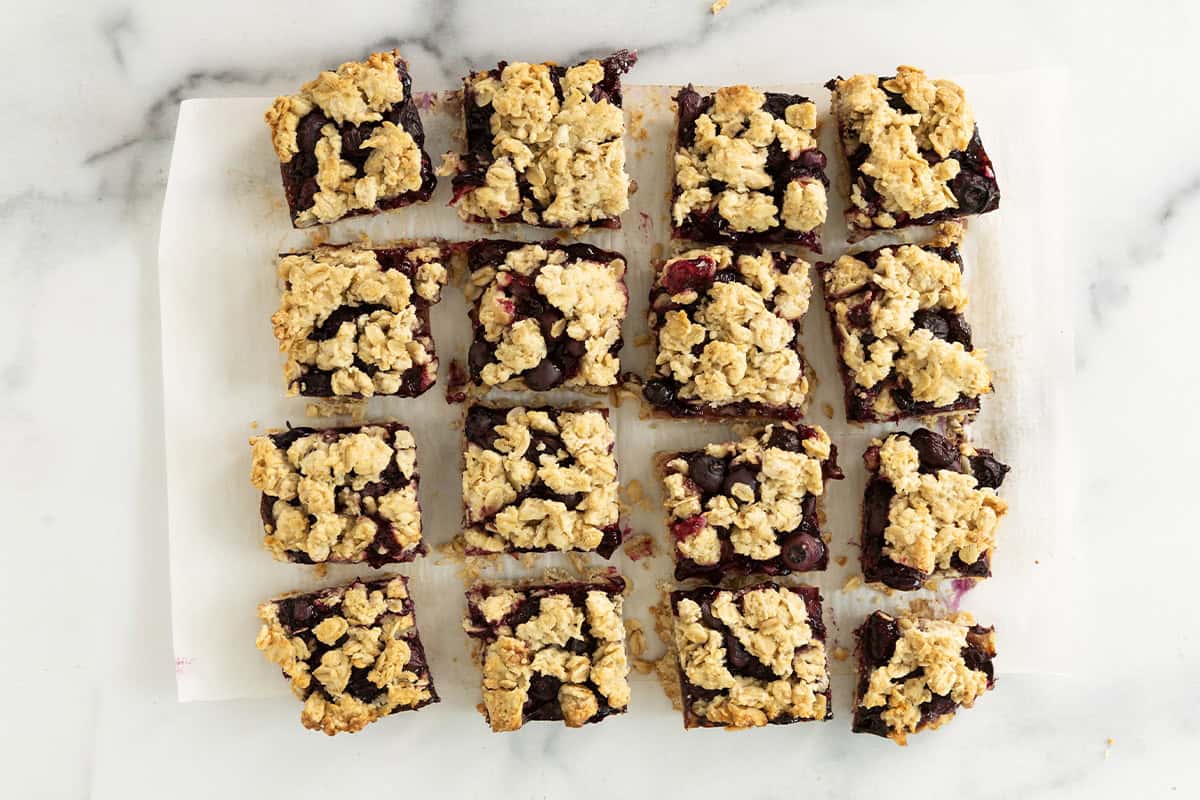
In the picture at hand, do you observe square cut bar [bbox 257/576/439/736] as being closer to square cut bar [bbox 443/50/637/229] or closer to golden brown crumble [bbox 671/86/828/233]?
square cut bar [bbox 443/50/637/229]

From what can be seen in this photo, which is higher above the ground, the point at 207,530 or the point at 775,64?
the point at 775,64

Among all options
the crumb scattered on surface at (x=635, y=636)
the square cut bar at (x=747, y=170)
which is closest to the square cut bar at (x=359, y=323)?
the square cut bar at (x=747, y=170)

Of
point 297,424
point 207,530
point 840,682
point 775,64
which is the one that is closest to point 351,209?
point 297,424

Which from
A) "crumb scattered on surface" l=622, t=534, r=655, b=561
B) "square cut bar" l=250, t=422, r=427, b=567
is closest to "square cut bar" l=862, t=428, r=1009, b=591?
"crumb scattered on surface" l=622, t=534, r=655, b=561

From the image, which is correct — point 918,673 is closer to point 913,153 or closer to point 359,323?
point 913,153

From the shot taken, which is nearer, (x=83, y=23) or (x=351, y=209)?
(x=351, y=209)

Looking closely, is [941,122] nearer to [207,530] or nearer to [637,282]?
[637,282]

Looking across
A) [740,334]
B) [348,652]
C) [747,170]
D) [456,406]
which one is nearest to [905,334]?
[740,334]
